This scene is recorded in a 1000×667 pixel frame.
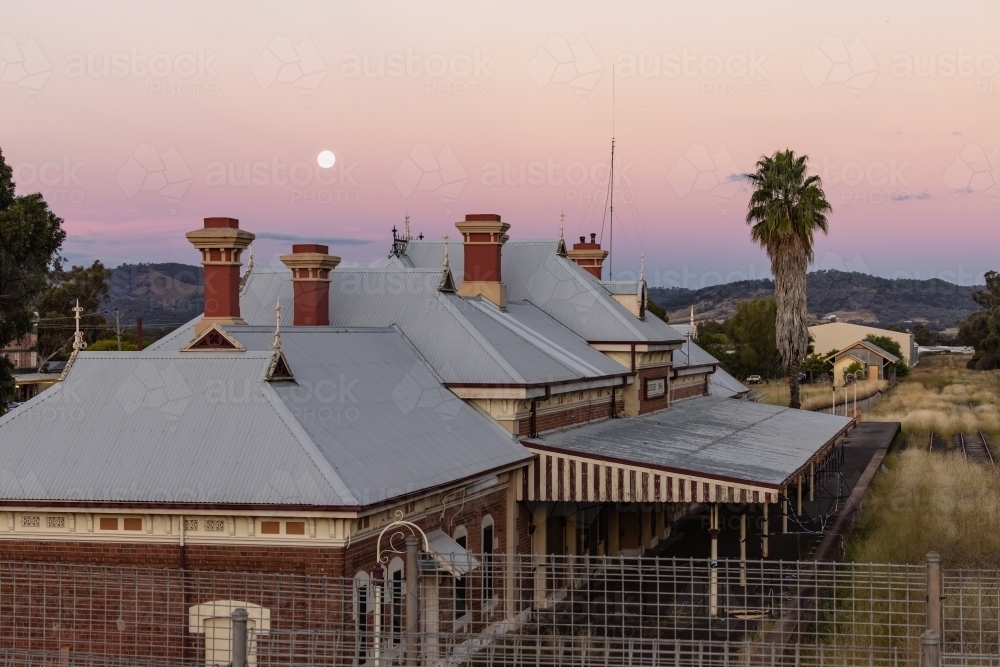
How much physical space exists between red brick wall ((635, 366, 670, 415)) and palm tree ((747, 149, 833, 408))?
14866 mm

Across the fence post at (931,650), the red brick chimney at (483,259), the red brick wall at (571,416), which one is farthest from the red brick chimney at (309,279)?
the fence post at (931,650)

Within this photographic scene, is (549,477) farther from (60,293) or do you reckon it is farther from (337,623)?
(60,293)

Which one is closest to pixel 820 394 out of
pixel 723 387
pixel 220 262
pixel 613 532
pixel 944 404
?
pixel 944 404

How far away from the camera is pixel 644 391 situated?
30.5 meters

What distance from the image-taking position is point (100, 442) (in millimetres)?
16625

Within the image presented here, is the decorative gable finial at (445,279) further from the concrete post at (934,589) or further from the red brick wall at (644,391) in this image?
the concrete post at (934,589)

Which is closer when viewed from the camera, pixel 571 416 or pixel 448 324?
pixel 448 324

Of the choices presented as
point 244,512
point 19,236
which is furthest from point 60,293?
point 244,512

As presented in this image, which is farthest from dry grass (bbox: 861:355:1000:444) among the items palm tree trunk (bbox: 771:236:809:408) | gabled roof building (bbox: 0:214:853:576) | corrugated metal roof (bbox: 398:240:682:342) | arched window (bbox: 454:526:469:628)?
arched window (bbox: 454:526:469:628)

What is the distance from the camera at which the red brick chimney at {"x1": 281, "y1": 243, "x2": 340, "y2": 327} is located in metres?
25.0

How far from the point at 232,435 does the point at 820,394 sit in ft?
218

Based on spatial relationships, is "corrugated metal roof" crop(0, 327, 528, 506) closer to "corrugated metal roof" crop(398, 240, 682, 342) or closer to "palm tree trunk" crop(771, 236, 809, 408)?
"corrugated metal roof" crop(398, 240, 682, 342)

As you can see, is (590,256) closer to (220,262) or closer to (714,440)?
(714,440)

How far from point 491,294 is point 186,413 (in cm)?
1207
